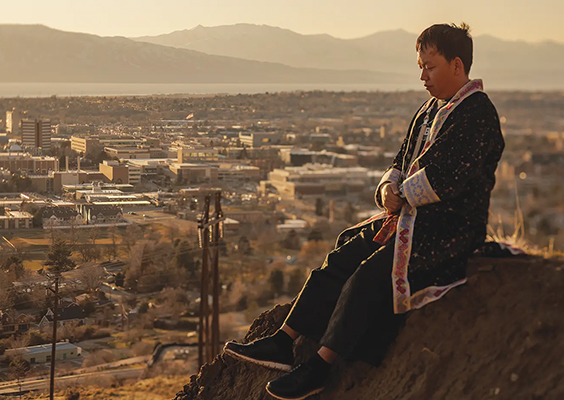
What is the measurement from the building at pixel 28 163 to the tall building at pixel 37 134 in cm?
22

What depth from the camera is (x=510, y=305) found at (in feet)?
10.8

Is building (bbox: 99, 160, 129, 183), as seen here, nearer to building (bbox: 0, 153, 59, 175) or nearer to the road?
building (bbox: 0, 153, 59, 175)

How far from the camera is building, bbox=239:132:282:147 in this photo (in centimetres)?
1800

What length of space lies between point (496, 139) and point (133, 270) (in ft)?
35.9

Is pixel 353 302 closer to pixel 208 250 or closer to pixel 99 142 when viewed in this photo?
pixel 99 142

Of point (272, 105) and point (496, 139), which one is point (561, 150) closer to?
point (272, 105)

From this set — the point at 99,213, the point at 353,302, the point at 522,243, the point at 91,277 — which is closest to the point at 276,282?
the point at 99,213

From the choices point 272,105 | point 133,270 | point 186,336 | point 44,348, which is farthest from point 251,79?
point 44,348

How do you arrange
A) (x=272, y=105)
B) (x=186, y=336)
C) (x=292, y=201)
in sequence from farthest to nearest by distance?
(x=292, y=201), (x=272, y=105), (x=186, y=336)

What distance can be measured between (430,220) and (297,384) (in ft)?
2.99

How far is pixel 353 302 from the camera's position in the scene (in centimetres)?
336

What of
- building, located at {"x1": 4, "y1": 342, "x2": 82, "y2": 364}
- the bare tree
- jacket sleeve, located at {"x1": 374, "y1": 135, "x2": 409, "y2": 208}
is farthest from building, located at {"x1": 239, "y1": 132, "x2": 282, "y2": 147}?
jacket sleeve, located at {"x1": 374, "y1": 135, "x2": 409, "y2": 208}

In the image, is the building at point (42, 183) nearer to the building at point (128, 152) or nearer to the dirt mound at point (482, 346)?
the building at point (128, 152)

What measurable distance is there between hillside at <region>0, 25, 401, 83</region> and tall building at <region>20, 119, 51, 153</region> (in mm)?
2725
